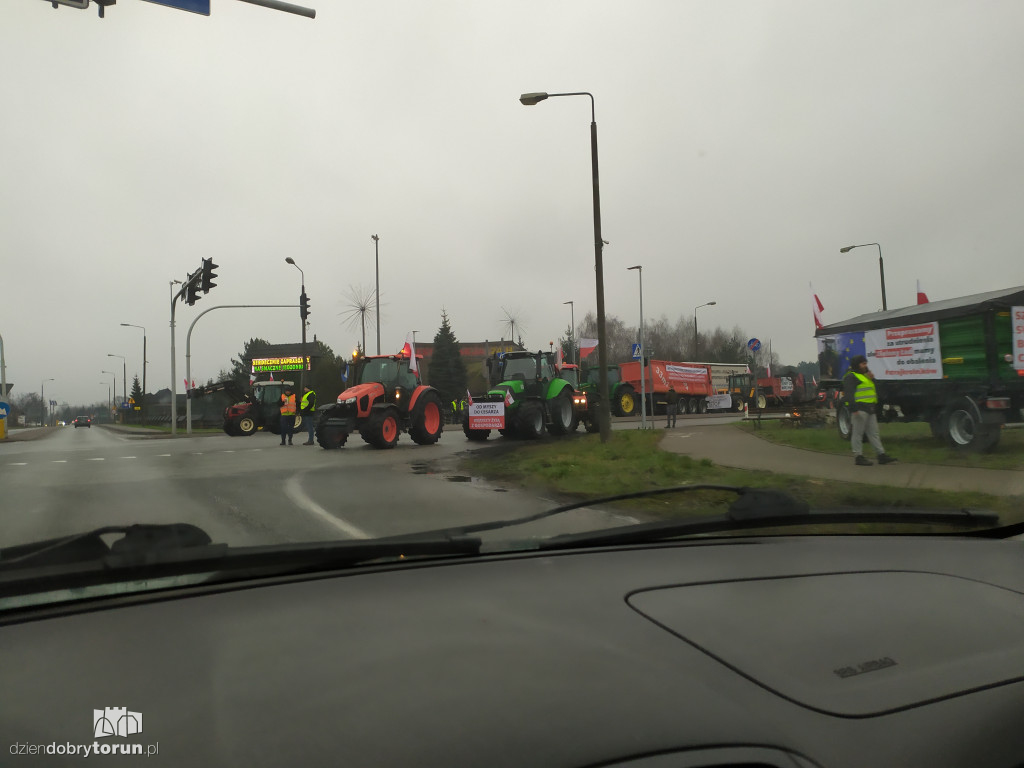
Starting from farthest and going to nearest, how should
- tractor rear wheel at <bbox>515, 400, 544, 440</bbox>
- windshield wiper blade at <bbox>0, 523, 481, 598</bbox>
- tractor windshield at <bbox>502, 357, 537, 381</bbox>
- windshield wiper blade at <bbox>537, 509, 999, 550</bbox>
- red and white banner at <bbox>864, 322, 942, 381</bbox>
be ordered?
tractor windshield at <bbox>502, 357, 537, 381</bbox> < tractor rear wheel at <bbox>515, 400, 544, 440</bbox> < red and white banner at <bbox>864, 322, 942, 381</bbox> < windshield wiper blade at <bbox>537, 509, 999, 550</bbox> < windshield wiper blade at <bbox>0, 523, 481, 598</bbox>

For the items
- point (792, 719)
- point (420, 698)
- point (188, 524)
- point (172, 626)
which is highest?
point (188, 524)

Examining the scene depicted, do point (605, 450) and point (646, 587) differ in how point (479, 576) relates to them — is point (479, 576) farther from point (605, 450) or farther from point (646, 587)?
point (605, 450)

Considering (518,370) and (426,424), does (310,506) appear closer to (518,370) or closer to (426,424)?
(426,424)

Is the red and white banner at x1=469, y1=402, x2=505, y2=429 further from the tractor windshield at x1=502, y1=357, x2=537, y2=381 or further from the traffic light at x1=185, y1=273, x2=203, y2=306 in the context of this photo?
the traffic light at x1=185, y1=273, x2=203, y2=306

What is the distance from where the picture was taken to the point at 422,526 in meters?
2.83

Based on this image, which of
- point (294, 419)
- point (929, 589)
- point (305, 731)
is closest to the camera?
point (305, 731)

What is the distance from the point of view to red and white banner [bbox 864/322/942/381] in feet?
14.0

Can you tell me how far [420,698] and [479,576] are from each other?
0.71 meters

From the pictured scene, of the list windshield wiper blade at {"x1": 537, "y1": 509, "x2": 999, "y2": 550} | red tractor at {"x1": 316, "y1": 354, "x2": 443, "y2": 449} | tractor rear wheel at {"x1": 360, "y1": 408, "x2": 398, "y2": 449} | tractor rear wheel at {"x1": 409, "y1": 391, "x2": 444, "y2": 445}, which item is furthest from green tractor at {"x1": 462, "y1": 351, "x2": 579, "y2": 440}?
windshield wiper blade at {"x1": 537, "y1": 509, "x2": 999, "y2": 550}

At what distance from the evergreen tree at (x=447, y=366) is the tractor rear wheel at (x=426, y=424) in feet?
2.06

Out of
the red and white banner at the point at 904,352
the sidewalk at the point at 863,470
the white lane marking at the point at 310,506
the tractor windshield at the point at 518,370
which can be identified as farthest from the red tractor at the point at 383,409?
the red and white banner at the point at 904,352

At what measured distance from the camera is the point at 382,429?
5461 mm

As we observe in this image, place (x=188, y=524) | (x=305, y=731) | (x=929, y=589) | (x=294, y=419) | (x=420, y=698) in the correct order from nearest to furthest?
(x=305, y=731)
(x=420, y=698)
(x=188, y=524)
(x=929, y=589)
(x=294, y=419)

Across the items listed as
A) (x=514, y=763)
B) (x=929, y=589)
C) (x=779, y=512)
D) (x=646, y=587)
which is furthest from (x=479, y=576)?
(x=929, y=589)
